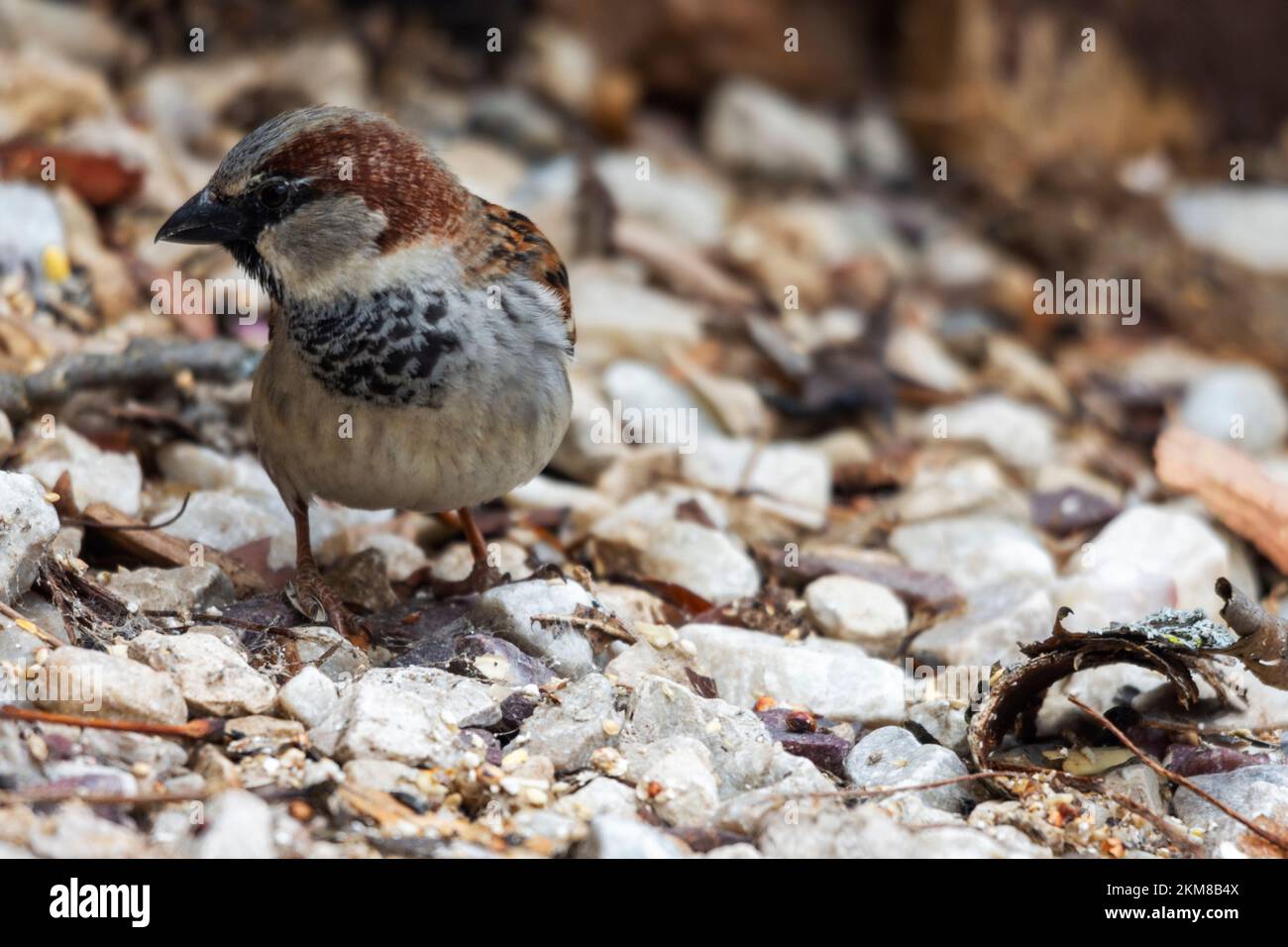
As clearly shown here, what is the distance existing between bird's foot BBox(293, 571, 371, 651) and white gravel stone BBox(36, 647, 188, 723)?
67cm

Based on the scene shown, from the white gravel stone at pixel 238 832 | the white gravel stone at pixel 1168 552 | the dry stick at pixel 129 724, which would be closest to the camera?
the white gravel stone at pixel 238 832

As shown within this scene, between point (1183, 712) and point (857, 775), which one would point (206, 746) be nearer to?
point (857, 775)

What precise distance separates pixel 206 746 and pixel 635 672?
1.02 meters

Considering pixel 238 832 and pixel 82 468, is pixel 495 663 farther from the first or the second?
pixel 82 468

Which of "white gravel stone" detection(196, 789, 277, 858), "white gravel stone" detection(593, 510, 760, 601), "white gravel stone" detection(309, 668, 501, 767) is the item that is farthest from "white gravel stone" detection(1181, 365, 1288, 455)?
"white gravel stone" detection(196, 789, 277, 858)

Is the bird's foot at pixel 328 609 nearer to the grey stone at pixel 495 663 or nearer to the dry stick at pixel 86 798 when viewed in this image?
the grey stone at pixel 495 663

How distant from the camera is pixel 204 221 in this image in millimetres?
3541

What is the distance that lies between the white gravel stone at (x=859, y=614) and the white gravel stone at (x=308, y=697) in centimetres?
151

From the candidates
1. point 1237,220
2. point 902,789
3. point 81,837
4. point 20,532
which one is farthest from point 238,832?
point 1237,220

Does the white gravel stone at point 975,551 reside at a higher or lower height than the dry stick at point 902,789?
higher

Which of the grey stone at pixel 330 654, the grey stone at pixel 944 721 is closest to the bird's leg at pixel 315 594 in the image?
the grey stone at pixel 330 654

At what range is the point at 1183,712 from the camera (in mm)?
3580

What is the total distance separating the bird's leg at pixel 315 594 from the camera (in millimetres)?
3619

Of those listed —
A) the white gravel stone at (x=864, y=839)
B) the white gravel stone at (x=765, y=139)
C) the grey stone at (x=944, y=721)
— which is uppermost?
the white gravel stone at (x=765, y=139)
